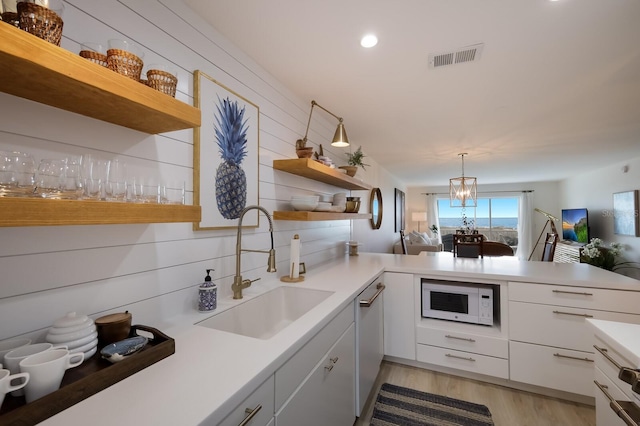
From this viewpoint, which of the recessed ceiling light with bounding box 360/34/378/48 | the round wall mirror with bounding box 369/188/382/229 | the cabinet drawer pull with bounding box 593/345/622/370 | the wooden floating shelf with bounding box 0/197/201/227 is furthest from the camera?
the round wall mirror with bounding box 369/188/382/229

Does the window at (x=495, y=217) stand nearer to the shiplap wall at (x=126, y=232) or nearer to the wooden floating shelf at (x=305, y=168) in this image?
the wooden floating shelf at (x=305, y=168)

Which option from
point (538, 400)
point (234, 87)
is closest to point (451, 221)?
point (538, 400)

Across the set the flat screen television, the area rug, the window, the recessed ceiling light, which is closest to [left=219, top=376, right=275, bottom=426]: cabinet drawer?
the area rug

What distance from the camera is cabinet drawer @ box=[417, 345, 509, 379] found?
2.11 meters

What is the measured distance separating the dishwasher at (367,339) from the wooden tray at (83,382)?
3.69ft

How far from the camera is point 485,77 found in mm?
2092

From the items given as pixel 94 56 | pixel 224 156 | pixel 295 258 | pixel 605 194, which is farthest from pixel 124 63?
pixel 605 194

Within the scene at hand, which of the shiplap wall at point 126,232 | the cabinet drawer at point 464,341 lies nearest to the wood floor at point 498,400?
the cabinet drawer at point 464,341

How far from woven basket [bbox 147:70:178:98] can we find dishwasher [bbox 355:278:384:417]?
1.42 metres

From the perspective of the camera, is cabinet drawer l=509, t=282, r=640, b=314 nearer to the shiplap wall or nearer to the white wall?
the shiplap wall

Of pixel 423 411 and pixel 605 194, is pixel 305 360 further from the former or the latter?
pixel 605 194

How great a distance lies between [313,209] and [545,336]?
1.88 metres

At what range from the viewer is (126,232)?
41.8 inches

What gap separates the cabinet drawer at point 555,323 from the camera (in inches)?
73.8
